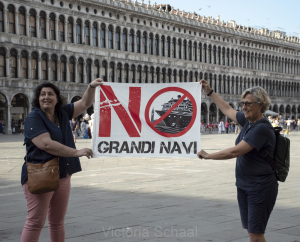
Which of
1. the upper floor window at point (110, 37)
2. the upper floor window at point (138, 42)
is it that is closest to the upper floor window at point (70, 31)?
the upper floor window at point (110, 37)

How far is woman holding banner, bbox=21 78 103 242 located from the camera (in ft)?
12.0

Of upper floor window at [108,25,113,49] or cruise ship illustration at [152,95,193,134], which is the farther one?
upper floor window at [108,25,113,49]

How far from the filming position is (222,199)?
7.33 m

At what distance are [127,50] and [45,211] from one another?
49.7m

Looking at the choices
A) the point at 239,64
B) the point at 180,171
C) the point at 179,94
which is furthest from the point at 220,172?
the point at 239,64

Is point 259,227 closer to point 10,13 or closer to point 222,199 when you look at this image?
point 222,199

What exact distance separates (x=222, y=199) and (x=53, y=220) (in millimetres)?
3975

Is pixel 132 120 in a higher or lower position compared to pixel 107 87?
lower

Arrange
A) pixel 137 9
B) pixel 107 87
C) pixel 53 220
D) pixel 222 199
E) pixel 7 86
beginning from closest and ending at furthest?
pixel 53 220, pixel 107 87, pixel 222 199, pixel 7 86, pixel 137 9

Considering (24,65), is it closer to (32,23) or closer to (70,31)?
(32,23)

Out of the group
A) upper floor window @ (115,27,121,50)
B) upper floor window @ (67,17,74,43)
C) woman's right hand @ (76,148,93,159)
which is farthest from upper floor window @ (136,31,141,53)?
woman's right hand @ (76,148,93,159)

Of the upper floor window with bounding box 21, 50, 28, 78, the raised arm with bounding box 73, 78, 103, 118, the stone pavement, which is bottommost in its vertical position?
the stone pavement

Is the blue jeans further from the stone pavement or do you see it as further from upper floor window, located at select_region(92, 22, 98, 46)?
upper floor window, located at select_region(92, 22, 98, 46)

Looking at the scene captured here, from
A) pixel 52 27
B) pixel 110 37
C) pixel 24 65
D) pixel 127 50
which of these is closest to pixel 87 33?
pixel 110 37
